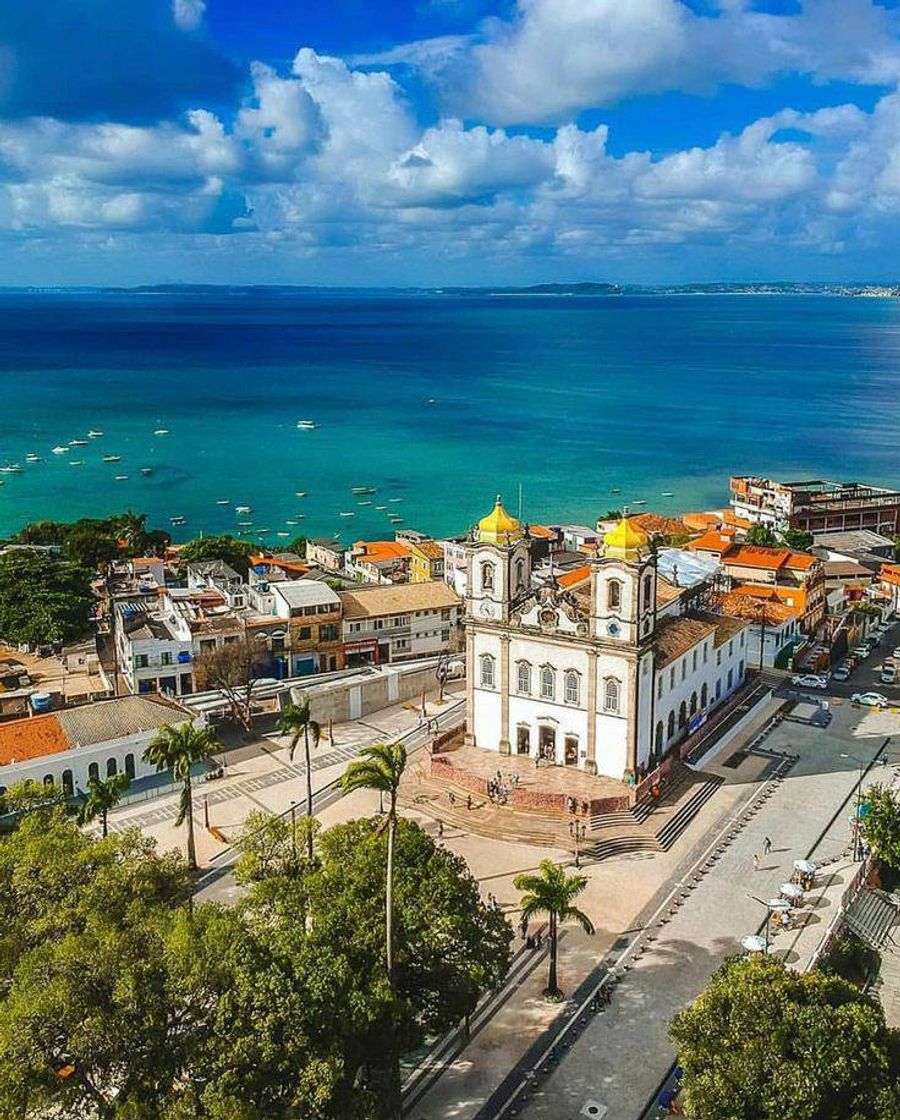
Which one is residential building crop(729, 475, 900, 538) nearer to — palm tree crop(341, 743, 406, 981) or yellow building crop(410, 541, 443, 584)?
yellow building crop(410, 541, 443, 584)

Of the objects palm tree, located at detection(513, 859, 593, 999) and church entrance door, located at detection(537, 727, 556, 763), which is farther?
church entrance door, located at detection(537, 727, 556, 763)

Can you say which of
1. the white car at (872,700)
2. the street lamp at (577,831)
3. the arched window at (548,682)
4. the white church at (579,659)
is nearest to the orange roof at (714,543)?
the white car at (872,700)

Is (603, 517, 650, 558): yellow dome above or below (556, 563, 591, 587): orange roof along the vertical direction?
above

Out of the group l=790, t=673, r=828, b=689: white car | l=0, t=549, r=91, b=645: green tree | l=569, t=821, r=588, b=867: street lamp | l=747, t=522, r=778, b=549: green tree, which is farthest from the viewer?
l=747, t=522, r=778, b=549: green tree

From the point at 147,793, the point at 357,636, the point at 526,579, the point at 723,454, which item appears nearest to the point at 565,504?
the point at 723,454

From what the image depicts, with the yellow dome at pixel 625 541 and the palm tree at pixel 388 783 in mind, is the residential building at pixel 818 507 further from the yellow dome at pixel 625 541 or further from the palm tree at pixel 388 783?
the palm tree at pixel 388 783

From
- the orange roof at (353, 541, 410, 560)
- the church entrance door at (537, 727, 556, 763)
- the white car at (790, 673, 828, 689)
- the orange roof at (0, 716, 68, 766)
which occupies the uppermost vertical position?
the orange roof at (353, 541, 410, 560)

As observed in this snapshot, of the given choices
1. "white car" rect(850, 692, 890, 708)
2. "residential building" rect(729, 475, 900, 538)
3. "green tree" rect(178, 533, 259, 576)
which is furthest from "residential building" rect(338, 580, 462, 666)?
"residential building" rect(729, 475, 900, 538)

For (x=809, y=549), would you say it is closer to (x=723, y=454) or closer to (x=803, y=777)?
(x=803, y=777)
